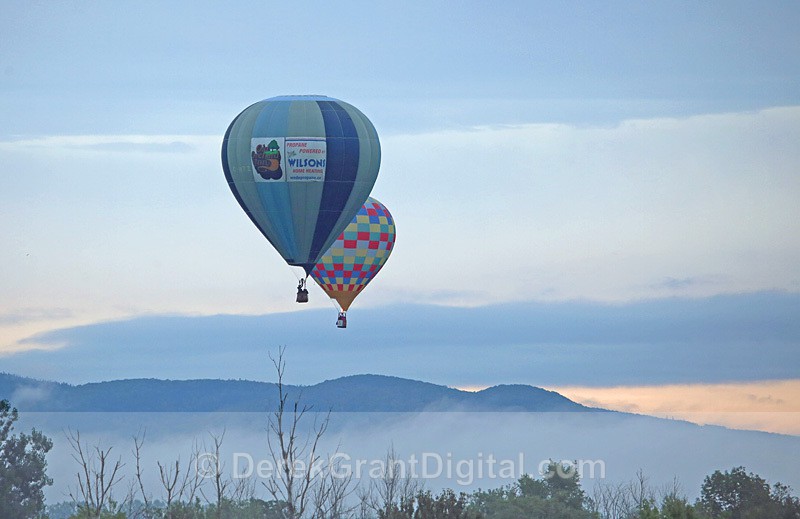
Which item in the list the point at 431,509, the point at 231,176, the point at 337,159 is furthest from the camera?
the point at 231,176

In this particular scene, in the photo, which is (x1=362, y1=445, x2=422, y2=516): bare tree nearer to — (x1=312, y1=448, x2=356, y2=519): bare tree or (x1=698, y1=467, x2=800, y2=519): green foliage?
(x1=312, y1=448, x2=356, y2=519): bare tree

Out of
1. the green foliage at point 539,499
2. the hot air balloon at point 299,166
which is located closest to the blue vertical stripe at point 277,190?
the hot air balloon at point 299,166

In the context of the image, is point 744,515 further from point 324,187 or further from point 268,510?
point 268,510

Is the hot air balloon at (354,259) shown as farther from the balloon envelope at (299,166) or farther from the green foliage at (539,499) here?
the green foliage at (539,499)

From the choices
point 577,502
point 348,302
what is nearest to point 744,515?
point 348,302

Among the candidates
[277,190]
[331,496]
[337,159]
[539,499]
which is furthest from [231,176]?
[539,499]

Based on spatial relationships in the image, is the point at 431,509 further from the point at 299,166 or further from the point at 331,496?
the point at 299,166

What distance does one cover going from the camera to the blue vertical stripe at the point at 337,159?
70.7 metres

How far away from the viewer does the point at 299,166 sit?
70375 mm

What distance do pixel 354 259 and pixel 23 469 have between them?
4721cm

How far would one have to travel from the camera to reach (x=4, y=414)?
122438mm

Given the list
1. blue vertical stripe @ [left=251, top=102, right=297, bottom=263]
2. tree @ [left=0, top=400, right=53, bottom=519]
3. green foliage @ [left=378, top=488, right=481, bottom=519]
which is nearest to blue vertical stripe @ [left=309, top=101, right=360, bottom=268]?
blue vertical stripe @ [left=251, top=102, right=297, bottom=263]

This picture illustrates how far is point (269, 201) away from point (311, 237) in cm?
280

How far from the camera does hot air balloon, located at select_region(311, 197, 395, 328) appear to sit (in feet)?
276
